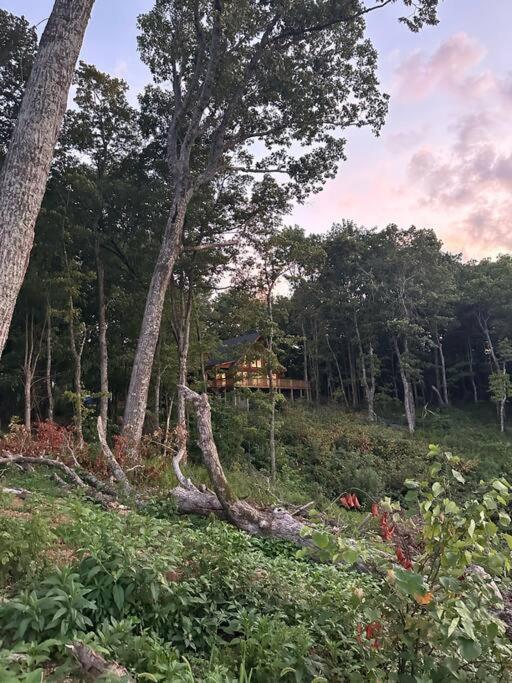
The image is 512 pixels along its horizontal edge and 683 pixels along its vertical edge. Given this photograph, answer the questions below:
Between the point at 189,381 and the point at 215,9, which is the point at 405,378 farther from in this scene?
the point at 215,9

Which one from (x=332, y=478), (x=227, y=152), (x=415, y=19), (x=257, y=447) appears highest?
(x=415, y=19)

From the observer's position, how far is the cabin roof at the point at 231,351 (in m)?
13.8

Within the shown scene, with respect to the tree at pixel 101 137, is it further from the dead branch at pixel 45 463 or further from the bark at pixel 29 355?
the dead branch at pixel 45 463

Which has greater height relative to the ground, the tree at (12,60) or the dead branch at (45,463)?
the tree at (12,60)

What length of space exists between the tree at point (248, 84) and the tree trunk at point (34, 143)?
5.25 meters

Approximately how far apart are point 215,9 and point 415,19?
158 inches

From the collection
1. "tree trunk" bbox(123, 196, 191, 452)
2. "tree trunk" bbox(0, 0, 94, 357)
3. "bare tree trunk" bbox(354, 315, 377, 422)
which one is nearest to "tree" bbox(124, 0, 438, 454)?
"tree trunk" bbox(123, 196, 191, 452)

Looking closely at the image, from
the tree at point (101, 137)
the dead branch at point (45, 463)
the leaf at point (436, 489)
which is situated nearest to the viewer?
the leaf at point (436, 489)

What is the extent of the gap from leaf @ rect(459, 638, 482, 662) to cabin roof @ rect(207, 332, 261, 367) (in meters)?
12.0

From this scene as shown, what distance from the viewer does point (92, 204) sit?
12.3 m

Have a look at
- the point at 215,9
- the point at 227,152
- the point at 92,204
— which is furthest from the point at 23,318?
the point at 215,9

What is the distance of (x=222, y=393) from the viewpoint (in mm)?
18172

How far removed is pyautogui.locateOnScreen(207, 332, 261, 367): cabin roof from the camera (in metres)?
13.8

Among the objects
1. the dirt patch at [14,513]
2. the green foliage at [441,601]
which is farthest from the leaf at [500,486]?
the dirt patch at [14,513]
